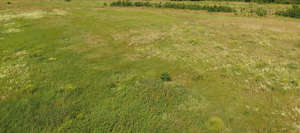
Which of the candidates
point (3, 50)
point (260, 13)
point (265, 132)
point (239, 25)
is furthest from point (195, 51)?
point (260, 13)

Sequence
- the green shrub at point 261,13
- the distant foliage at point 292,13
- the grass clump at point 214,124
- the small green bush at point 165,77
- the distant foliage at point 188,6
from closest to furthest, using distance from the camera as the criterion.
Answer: the grass clump at point 214,124 → the small green bush at point 165,77 → the distant foliage at point 292,13 → the green shrub at point 261,13 → the distant foliage at point 188,6

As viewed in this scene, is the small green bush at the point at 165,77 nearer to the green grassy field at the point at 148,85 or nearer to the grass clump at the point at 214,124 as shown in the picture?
the green grassy field at the point at 148,85

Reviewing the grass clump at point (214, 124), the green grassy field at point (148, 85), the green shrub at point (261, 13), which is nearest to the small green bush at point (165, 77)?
the green grassy field at point (148, 85)

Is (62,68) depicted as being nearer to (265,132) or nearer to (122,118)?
(122,118)

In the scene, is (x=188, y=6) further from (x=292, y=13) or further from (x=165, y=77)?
(x=165, y=77)

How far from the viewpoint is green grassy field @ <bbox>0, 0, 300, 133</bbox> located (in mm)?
6770

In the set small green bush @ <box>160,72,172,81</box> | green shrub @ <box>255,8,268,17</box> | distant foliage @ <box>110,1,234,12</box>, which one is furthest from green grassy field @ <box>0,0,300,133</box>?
distant foliage @ <box>110,1,234,12</box>

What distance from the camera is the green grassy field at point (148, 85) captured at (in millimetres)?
6770

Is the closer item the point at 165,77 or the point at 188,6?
the point at 165,77

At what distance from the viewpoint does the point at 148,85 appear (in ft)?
30.1

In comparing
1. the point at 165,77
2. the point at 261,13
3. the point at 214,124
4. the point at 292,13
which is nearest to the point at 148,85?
the point at 165,77

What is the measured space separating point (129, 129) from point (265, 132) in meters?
5.72

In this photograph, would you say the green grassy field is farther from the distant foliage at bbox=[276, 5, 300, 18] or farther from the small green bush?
the distant foliage at bbox=[276, 5, 300, 18]

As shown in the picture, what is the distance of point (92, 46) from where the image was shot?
48.9ft
